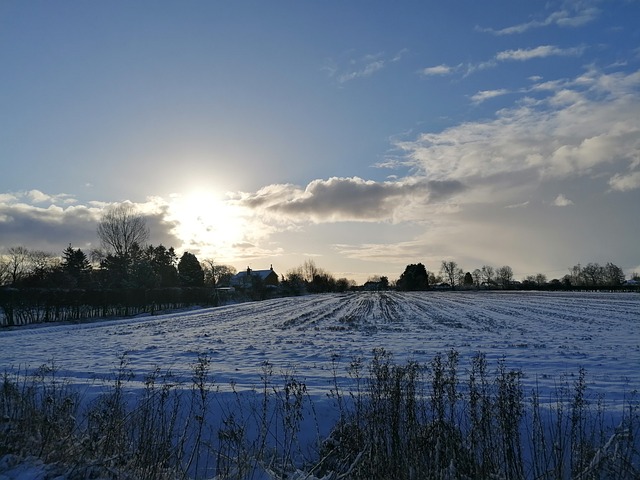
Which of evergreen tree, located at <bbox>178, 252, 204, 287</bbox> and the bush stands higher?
evergreen tree, located at <bbox>178, 252, 204, 287</bbox>

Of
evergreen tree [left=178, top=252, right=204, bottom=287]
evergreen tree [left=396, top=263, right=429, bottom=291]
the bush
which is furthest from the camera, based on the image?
evergreen tree [left=396, top=263, right=429, bottom=291]

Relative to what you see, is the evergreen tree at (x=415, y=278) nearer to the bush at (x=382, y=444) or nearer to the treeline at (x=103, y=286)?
the treeline at (x=103, y=286)

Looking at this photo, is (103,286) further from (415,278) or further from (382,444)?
(415,278)

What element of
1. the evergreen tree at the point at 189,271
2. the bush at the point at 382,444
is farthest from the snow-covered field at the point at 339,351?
the evergreen tree at the point at 189,271

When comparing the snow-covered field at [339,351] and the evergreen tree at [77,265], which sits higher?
the evergreen tree at [77,265]

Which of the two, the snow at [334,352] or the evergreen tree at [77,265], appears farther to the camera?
the evergreen tree at [77,265]

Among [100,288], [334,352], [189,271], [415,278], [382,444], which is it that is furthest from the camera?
[415,278]

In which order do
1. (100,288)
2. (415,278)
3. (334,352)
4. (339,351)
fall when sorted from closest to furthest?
(334,352), (339,351), (100,288), (415,278)

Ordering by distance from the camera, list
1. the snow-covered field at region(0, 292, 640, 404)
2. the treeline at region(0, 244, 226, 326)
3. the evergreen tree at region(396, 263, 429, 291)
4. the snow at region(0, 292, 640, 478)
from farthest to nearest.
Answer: the evergreen tree at region(396, 263, 429, 291) → the treeline at region(0, 244, 226, 326) → the snow-covered field at region(0, 292, 640, 404) → the snow at region(0, 292, 640, 478)

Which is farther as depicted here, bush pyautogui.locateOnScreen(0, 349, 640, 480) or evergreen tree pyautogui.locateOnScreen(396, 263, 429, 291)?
evergreen tree pyautogui.locateOnScreen(396, 263, 429, 291)

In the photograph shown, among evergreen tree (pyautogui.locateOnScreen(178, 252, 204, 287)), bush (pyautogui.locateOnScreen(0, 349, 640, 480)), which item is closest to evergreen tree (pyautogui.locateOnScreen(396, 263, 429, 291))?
evergreen tree (pyautogui.locateOnScreen(178, 252, 204, 287))

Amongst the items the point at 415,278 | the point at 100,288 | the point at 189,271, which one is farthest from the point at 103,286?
the point at 415,278

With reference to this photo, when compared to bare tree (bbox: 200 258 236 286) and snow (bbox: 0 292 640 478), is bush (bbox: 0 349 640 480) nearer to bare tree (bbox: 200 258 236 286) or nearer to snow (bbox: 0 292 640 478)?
snow (bbox: 0 292 640 478)

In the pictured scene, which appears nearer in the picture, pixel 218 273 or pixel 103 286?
pixel 103 286
